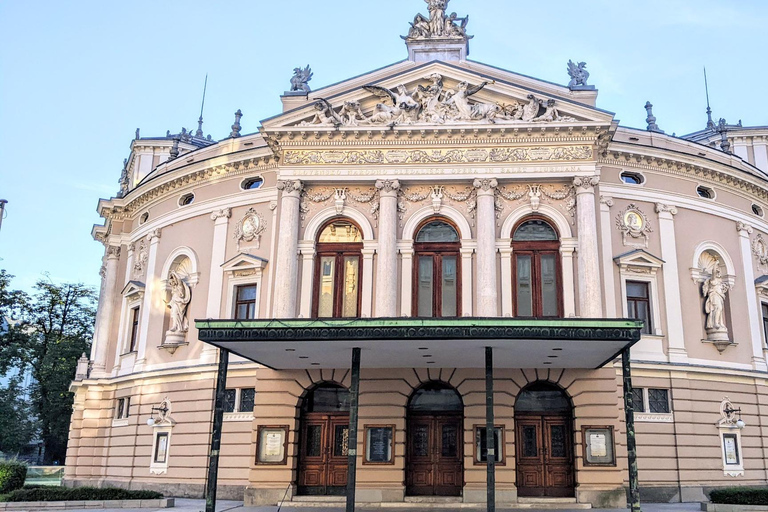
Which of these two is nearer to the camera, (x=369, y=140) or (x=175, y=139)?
(x=369, y=140)

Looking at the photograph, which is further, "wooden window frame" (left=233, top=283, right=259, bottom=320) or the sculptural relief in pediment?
"wooden window frame" (left=233, top=283, right=259, bottom=320)

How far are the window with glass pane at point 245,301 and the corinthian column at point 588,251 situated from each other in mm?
13669

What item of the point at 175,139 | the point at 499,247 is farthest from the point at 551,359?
the point at 175,139

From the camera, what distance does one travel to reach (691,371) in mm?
28844

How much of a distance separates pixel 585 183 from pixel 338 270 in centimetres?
987

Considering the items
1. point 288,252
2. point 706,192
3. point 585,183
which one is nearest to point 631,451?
point 585,183

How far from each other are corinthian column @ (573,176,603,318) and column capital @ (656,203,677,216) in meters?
4.90

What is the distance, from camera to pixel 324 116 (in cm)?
2814

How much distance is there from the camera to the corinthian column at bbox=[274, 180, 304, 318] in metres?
26.7

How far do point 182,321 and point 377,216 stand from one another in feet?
35.8

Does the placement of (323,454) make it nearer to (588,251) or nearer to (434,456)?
(434,456)

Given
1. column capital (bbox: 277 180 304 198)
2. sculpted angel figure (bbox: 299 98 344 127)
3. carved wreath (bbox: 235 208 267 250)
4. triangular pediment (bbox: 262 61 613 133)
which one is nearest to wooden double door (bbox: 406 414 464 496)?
column capital (bbox: 277 180 304 198)

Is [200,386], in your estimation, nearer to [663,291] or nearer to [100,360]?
[100,360]

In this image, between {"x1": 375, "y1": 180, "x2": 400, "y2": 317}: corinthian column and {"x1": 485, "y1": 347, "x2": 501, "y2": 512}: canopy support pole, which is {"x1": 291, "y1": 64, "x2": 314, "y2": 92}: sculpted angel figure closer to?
{"x1": 375, "y1": 180, "x2": 400, "y2": 317}: corinthian column
